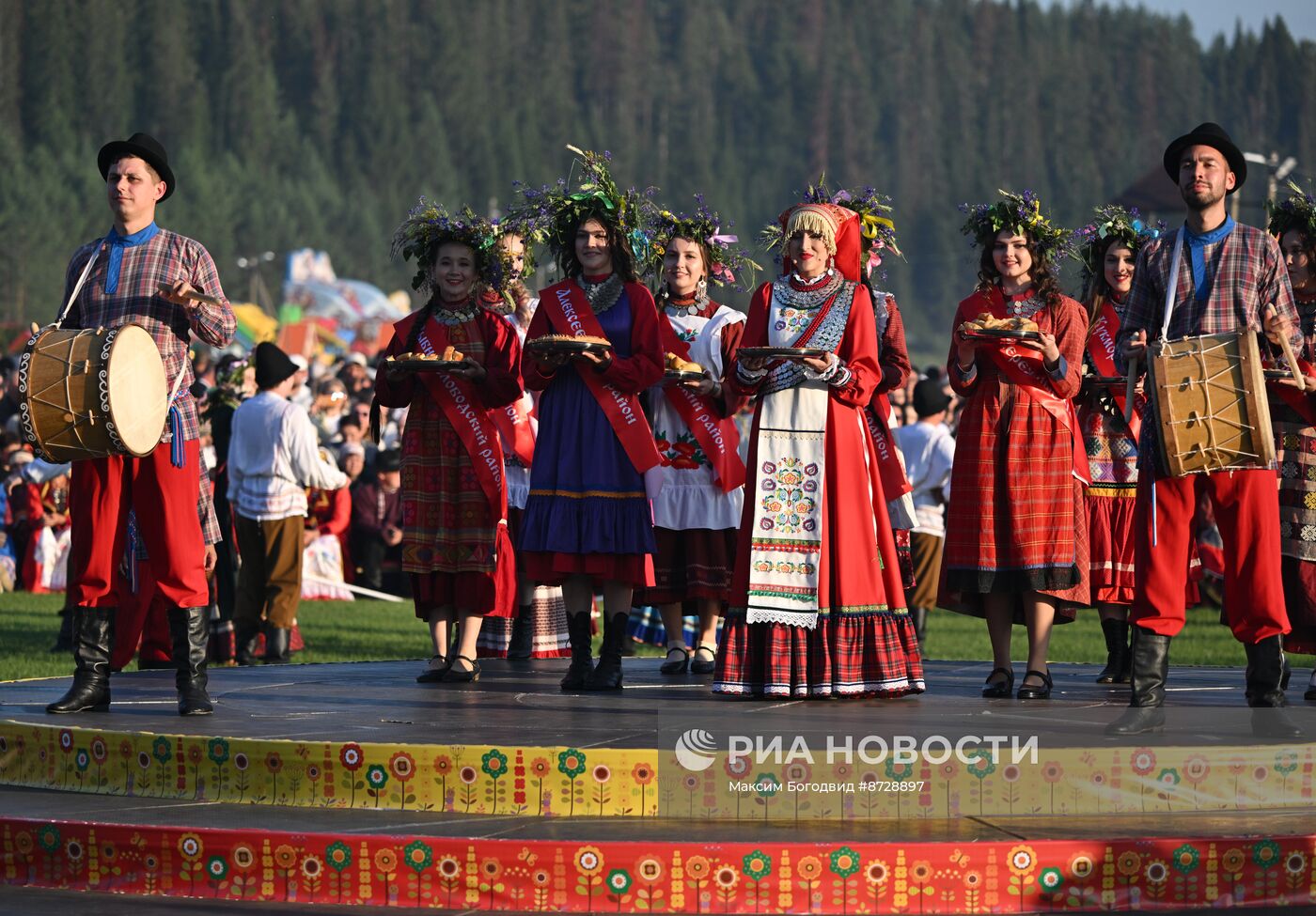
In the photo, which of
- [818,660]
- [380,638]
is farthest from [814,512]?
[380,638]

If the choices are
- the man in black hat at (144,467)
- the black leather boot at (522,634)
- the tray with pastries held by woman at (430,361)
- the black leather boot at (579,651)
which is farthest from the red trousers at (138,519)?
the black leather boot at (522,634)

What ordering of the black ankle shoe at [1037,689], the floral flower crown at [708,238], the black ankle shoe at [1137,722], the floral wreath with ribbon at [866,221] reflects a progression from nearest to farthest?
1. the black ankle shoe at [1137,722]
2. the black ankle shoe at [1037,689]
3. the floral wreath with ribbon at [866,221]
4. the floral flower crown at [708,238]

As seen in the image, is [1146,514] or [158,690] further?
[158,690]

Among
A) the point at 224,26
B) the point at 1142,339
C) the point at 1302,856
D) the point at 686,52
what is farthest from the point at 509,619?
the point at 686,52

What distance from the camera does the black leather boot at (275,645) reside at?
13039 mm

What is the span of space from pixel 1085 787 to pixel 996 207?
3.29m

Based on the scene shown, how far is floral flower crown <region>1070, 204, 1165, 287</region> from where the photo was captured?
9617 mm

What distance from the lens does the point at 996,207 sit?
8.78 m

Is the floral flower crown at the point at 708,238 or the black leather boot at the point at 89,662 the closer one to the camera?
the black leather boot at the point at 89,662

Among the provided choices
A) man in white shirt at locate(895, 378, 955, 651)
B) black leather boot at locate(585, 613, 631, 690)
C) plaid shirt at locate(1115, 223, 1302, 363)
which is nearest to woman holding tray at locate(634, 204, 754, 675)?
black leather boot at locate(585, 613, 631, 690)

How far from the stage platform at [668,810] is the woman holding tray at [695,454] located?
2405 mm

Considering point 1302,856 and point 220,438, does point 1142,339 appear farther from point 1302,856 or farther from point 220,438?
point 220,438

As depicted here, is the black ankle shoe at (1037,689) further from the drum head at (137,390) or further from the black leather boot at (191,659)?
the drum head at (137,390)

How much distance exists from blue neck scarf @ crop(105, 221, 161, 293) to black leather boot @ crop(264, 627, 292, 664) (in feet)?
17.5
